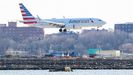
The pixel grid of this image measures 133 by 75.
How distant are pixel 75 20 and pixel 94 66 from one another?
12.8 metres

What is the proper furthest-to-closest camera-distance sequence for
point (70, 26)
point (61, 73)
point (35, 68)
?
point (70, 26), point (35, 68), point (61, 73)

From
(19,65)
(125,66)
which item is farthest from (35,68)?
(125,66)

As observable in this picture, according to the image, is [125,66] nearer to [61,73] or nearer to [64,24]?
[64,24]

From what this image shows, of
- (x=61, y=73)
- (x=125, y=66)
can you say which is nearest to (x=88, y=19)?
(x=125, y=66)

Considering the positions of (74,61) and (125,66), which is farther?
(74,61)

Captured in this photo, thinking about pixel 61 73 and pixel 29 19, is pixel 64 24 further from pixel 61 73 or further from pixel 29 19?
pixel 61 73

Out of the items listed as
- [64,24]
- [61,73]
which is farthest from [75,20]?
[61,73]

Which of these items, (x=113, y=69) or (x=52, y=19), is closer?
(x=113, y=69)

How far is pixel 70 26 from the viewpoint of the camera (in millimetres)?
184125

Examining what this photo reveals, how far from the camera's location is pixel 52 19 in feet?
631

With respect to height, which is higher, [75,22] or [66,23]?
[75,22]

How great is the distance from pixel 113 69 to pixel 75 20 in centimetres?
1885

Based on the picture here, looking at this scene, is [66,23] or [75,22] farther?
[66,23]

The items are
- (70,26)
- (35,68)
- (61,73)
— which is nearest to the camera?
(61,73)
